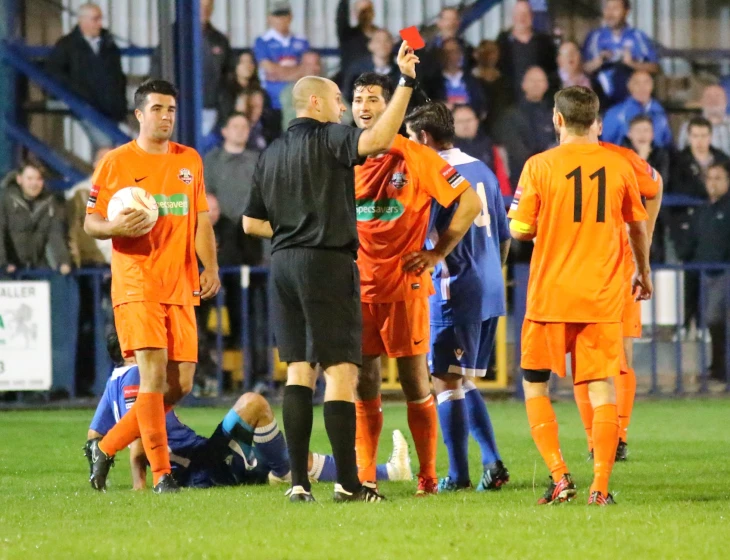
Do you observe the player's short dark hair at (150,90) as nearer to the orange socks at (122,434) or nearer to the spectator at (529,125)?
the orange socks at (122,434)

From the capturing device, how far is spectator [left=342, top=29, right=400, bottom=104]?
14.6 meters

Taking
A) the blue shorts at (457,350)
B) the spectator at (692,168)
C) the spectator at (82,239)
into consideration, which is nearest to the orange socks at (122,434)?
the blue shorts at (457,350)

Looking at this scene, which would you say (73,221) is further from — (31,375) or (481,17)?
(481,17)

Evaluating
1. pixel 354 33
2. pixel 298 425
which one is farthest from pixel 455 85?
pixel 298 425

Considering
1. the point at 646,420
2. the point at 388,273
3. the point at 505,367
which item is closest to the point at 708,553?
the point at 388,273

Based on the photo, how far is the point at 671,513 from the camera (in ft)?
19.0

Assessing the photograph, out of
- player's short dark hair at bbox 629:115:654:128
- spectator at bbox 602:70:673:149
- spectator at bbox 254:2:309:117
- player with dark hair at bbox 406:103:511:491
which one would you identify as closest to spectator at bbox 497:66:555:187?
spectator at bbox 602:70:673:149

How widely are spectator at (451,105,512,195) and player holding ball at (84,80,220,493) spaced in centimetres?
700

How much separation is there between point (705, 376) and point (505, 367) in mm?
1998

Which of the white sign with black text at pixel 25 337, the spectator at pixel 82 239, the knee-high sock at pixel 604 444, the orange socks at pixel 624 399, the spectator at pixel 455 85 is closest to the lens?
the knee-high sock at pixel 604 444

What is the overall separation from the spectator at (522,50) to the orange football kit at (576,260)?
29.3 feet

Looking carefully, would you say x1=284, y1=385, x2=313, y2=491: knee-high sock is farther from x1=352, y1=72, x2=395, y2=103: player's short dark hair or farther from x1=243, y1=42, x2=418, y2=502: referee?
x1=352, y1=72, x2=395, y2=103: player's short dark hair

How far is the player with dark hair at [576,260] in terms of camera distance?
617 cm

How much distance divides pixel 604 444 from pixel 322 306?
4.63ft
